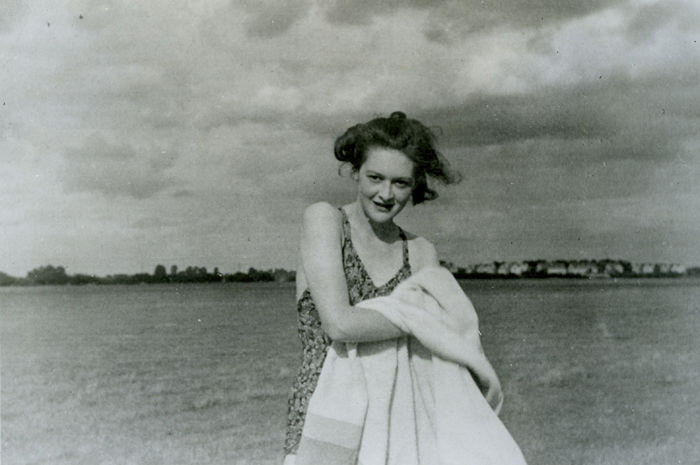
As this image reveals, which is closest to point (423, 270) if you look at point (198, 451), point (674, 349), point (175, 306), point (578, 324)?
point (198, 451)

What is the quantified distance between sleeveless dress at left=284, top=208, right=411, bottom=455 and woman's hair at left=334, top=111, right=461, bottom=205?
0.80ft

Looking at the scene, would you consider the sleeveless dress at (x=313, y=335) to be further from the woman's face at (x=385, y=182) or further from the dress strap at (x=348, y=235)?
the woman's face at (x=385, y=182)

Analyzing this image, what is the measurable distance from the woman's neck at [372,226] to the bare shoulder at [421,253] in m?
0.07

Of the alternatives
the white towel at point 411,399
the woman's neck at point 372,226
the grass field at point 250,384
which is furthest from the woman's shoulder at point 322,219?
the grass field at point 250,384

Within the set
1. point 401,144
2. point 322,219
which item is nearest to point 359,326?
point 322,219

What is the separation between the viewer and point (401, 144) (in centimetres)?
213

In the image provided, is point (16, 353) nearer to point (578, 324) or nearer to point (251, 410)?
point (251, 410)

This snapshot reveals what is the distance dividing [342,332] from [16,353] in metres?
24.0

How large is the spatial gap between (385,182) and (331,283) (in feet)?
1.25

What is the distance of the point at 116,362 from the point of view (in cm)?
2136

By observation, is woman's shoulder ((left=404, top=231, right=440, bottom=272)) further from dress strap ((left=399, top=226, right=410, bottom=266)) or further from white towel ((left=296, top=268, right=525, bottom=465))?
white towel ((left=296, top=268, right=525, bottom=465))

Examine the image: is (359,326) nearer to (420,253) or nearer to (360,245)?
(360,245)

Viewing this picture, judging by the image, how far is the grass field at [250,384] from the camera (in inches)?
419

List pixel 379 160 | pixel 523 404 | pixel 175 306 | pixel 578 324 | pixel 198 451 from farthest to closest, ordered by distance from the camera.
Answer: pixel 175 306 < pixel 578 324 < pixel 523 404 < pixel 198 451 < pixel 379 160
